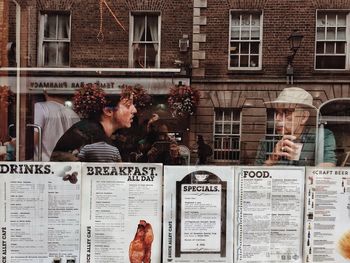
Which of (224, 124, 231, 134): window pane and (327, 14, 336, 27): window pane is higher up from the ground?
(327, 14, 336, 27): window pane

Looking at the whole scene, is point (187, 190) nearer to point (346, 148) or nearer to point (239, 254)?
point (239, 254)

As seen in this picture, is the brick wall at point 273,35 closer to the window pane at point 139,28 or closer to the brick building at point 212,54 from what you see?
the brick building at point 212,54

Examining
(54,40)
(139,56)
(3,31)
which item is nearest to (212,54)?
(139,56)

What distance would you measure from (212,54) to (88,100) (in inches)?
36.1

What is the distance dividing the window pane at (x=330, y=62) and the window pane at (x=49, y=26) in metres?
1.79

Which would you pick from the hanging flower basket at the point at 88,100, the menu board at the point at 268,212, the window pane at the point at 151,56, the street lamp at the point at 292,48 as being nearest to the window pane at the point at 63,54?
the hanging flower basket at the point at 88,100

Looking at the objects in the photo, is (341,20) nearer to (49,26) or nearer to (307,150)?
(307,150)

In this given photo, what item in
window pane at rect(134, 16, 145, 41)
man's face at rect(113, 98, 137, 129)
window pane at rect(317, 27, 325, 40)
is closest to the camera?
window pane at rect(317, 27, 325, 40)

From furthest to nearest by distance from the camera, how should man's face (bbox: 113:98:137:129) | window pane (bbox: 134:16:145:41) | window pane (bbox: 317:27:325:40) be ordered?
man's face (bbox: 113:98:137:129)
window pane (bbox: 134:16:145:41)
window pane (bbox: 317:27:325:40)

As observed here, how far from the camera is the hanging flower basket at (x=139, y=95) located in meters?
2.93

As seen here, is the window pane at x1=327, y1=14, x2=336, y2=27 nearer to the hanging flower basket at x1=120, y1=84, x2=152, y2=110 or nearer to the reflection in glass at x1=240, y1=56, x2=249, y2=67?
the reflection in glass at x1=240, y1=56, x2=249, y2=67

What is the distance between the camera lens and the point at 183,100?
9.41 ft

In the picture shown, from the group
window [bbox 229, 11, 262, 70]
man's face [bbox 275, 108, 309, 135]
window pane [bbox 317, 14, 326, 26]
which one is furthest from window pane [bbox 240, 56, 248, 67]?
window pane [bbox 317, 14, 326, 26]

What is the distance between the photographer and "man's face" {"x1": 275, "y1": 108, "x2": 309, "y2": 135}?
294cm
